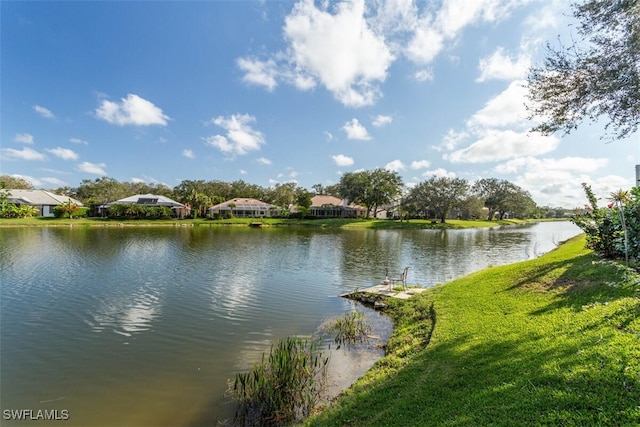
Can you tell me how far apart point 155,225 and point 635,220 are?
61.4 m

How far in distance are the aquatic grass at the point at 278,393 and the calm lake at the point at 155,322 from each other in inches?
15.2

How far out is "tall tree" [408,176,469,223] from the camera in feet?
222

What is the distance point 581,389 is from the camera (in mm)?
4078

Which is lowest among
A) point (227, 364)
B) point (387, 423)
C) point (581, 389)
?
point (227, 364)

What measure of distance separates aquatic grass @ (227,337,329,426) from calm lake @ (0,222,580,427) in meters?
0.39

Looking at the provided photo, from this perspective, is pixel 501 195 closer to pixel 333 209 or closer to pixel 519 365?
pixel 333 209

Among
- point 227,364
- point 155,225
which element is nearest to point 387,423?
point 227,364

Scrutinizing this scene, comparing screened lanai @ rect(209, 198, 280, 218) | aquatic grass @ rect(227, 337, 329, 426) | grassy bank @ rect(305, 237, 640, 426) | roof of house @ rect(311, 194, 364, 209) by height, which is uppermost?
roof of house @ rect(311, 194, 364, 209)

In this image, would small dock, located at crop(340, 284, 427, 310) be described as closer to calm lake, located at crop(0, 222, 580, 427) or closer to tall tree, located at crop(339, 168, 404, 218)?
calm lake, located at crop(0, 222, 580, 427)

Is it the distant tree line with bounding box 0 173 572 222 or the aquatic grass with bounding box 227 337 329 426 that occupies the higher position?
the distant tree line with bounding box 0 173 572 222

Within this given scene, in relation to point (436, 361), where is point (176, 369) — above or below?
below

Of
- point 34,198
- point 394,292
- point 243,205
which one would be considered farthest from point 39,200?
point 394,292

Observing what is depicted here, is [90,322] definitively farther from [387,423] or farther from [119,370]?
[387,423]

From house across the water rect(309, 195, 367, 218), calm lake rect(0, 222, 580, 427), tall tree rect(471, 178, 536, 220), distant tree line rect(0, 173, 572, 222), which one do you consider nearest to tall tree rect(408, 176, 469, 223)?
distant tree line rect(0, 173, 572, 222)
